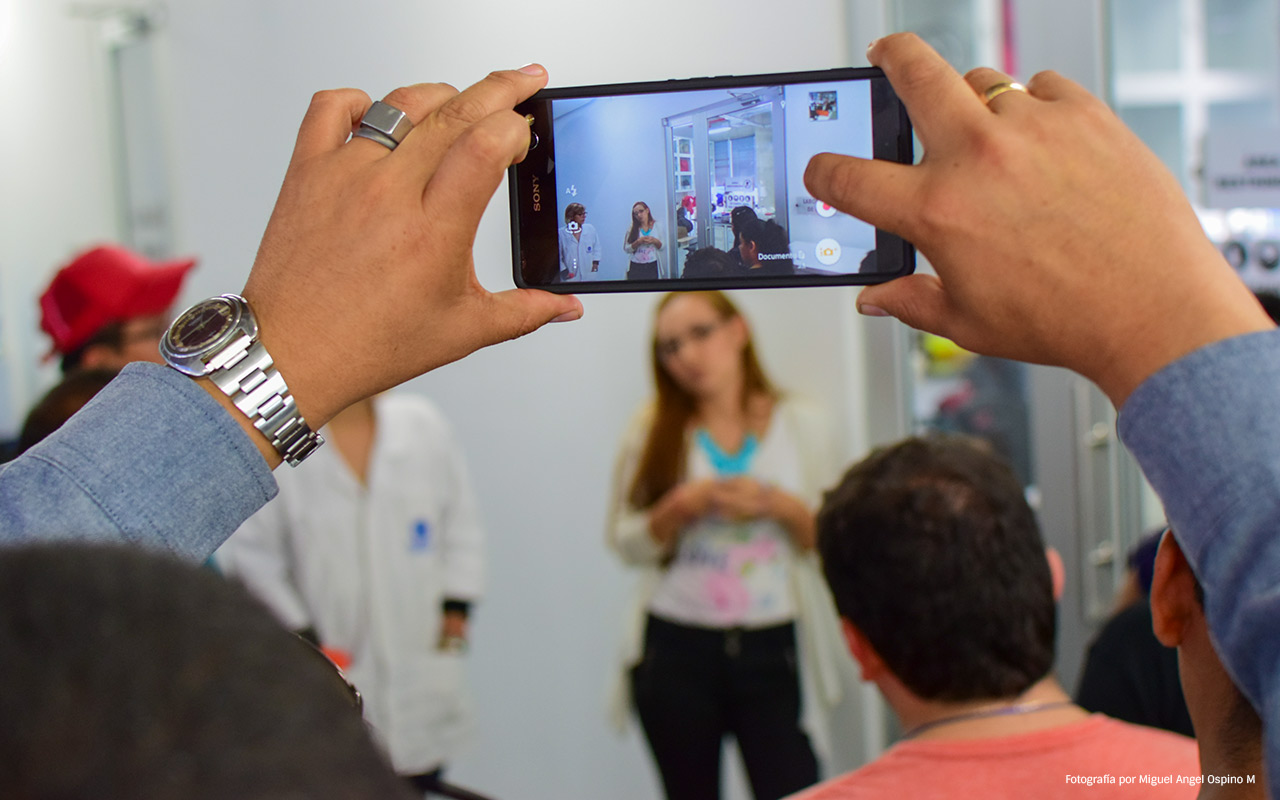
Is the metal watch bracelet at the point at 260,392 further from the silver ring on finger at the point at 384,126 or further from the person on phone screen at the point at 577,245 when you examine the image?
the person on phone screen at the point at 577,245

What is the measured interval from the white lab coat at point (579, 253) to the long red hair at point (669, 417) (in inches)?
62.0

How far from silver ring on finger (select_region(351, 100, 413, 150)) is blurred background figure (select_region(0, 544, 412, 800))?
0.47 meters

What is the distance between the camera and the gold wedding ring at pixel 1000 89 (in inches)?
24.4

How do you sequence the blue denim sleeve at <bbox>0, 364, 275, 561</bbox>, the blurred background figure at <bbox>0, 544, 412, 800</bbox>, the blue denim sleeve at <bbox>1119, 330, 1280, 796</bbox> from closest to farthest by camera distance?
the blurred background figure at <bbox>0, 544, 412, 800</bbox> < the blue denim sleeve at <bbox>1119, 330, 1280, 796</bbox> < the blue denim sleeve at <bbox>0, 364, 275, 561</bbox>

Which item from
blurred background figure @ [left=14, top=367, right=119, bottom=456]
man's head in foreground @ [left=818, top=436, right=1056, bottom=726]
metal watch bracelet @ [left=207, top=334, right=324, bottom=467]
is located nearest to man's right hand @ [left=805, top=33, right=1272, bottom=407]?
metal watch bracelet @ [left=207, top=334, right=324, bottom=467]

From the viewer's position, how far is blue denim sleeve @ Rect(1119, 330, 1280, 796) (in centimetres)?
42

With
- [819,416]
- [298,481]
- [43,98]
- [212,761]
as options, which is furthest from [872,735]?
[43,98]

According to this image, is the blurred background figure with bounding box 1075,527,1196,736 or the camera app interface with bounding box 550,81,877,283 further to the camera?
the blurred background figure with bounding box 1075,527,1196,736

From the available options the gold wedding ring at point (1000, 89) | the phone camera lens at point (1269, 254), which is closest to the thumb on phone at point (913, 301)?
the gold wedding ring at point (1000, 89)

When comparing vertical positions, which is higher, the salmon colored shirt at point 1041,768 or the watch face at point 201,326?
the watch face at point 201,326

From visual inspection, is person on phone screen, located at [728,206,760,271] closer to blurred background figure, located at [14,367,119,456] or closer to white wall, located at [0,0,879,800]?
blurred background figure, located at [14,367,119,456]

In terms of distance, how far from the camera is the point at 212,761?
0.25 meters

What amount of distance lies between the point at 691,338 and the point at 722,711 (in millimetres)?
916

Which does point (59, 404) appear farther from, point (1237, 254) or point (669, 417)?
point (1237, 254)
